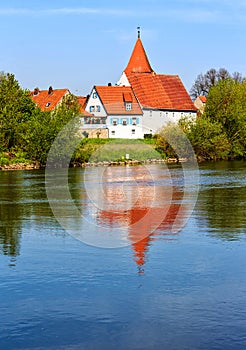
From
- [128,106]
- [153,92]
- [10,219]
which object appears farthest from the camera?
[153,92]

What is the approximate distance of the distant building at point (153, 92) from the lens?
3521 inches

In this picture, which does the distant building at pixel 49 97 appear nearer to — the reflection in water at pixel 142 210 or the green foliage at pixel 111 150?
the green foliage at pixel 111 150

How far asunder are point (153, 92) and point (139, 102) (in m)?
3.83

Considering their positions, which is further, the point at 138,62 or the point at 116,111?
the point at 138,62

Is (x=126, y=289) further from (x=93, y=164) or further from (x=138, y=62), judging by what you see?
(x=138, y=62)

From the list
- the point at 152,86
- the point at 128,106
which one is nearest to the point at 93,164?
the point at 128,106

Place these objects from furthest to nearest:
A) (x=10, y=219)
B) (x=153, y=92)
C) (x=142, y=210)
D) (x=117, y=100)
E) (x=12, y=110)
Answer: (x=153, y=92) < (x=117, y=100) < (x=12, y=110) < (x=142, y=210) < (x=10, y=219)

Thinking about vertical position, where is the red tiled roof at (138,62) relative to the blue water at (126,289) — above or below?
above

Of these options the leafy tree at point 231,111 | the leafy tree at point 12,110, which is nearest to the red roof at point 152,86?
the leafy tree at point 231,111

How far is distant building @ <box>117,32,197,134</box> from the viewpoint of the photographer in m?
89.4

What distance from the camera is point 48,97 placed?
88875 mm

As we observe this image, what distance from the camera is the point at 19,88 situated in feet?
230

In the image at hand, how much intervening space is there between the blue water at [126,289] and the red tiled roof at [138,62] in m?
75.2

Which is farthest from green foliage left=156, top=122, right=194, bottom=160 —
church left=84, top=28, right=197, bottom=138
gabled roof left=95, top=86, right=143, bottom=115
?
gabled roof left=95, top=86, right=143, bottom=115
